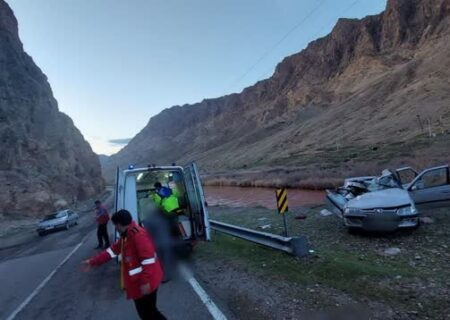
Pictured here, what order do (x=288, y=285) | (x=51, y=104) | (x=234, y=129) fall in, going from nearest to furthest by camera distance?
(x=288, y=285) < (x=51, y=104) < (x=234, y=129)

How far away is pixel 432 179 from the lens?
11.0 m

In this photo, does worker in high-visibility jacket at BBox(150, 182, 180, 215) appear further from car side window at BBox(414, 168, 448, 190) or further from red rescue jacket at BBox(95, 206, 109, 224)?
car side window at BBox(414, 168, 448, 190)

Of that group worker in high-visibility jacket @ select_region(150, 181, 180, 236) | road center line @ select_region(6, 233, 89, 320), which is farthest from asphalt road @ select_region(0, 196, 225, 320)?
worker in high-visibility jacket @ select_region(150, 181, 180, 236)

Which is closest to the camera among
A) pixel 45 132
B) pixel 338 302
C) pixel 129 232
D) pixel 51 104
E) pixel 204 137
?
pixel 129 232

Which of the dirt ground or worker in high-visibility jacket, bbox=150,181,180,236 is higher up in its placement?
worker in high-visibility jacket, bbox=150,181,180,236

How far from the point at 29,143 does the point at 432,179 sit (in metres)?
38.0

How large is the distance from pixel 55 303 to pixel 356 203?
21.4 feet

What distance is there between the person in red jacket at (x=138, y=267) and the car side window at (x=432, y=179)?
879cm

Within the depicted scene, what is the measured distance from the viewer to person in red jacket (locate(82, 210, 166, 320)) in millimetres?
4293

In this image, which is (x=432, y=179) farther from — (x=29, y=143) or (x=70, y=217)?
(x=29, y=143)

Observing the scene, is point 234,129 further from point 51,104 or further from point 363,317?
point 363,317

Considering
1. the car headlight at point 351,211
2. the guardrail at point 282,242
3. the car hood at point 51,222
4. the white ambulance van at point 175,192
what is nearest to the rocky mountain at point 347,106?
the car hood at point 51,222

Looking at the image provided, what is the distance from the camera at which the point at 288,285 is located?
6449 mm

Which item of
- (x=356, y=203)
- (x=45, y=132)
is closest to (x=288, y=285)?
(x=356, y=203)
